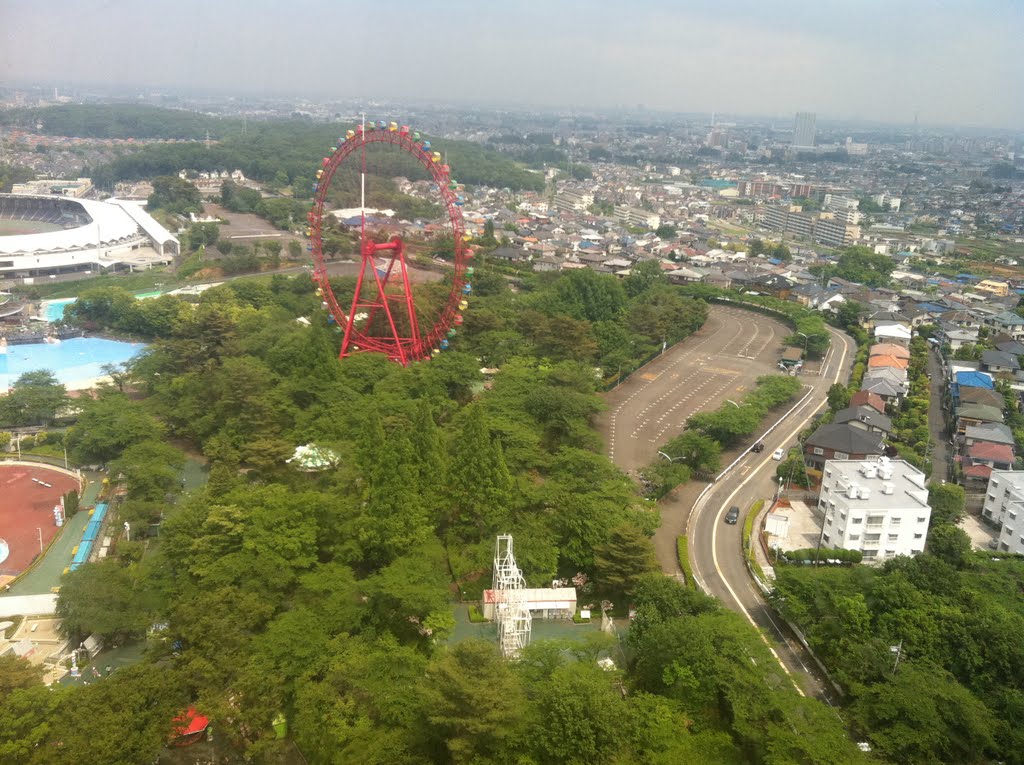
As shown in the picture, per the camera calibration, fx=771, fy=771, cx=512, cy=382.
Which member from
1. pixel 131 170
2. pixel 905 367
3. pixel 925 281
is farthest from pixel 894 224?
pixel 131 170

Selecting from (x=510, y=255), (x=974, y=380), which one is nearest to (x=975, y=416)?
(x=974, y=380)

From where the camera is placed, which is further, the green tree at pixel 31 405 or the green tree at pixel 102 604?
the green tree at pixel 31 405

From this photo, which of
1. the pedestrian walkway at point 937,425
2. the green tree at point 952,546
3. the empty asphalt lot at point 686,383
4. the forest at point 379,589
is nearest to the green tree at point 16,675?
the forest at point 379,589

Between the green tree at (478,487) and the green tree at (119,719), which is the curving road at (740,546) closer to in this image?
the green tree at (478,487)

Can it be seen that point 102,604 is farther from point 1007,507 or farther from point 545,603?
point 1007,507

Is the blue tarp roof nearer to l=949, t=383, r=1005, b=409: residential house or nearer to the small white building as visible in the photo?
l=949, t=383, r=1005, b=409: residential house

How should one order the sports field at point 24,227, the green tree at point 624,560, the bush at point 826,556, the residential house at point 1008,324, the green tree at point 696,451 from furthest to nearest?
the sports field at point 24,227
the residential house at point 1008,324
the green tree at point 696,451
the bush at point 826,556
the green tree at point 624,560

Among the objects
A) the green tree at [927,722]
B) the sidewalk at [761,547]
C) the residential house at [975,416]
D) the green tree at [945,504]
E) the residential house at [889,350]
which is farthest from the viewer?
the residential house at [889,350]
